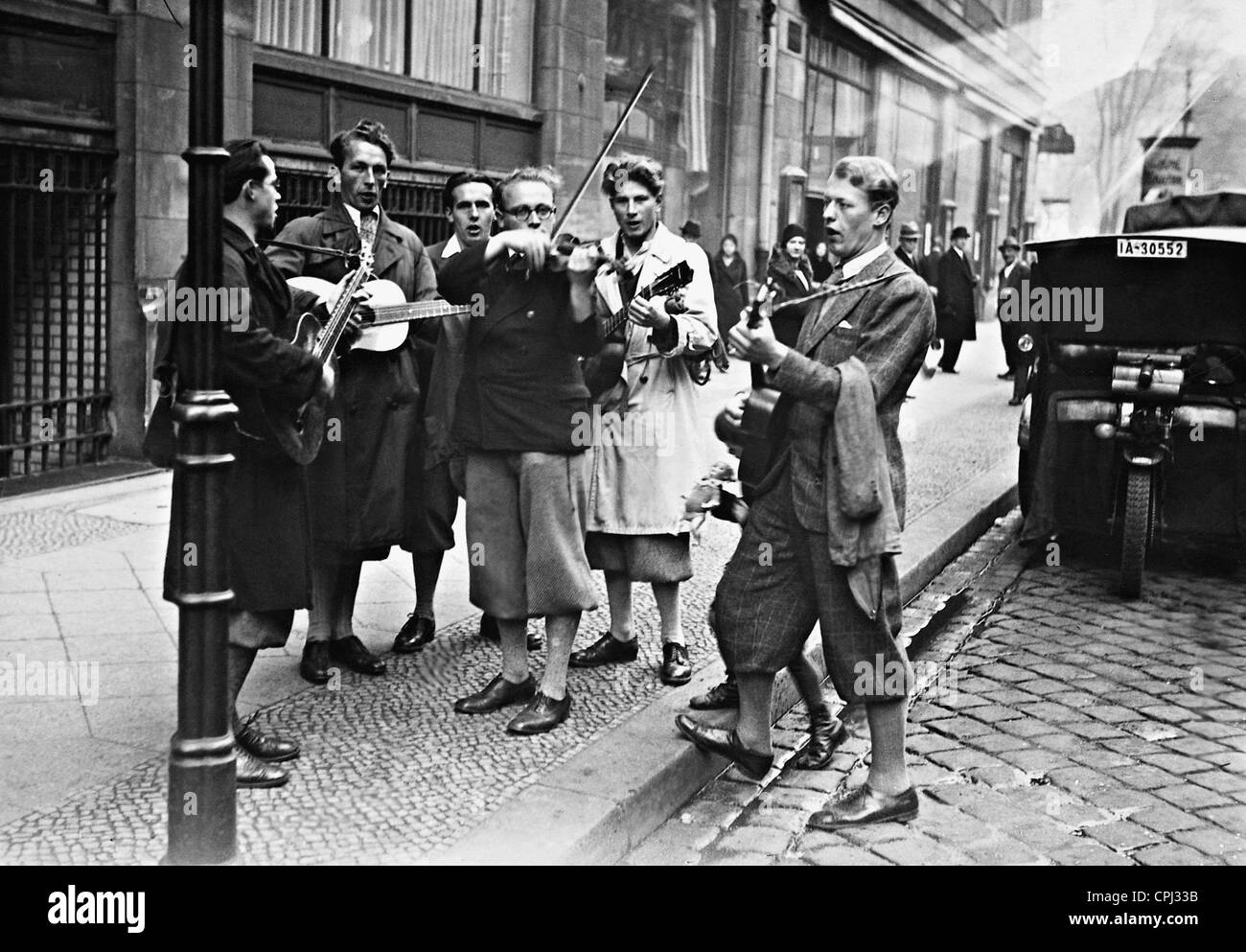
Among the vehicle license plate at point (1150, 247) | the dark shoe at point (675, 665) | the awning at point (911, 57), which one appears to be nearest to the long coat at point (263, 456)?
the dark shoe at point (675, 665)

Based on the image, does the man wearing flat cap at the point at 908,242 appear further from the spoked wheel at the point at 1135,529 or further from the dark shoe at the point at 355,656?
the dark shoe at the point at 355,656

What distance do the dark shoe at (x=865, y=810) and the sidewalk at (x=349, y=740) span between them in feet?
1.63

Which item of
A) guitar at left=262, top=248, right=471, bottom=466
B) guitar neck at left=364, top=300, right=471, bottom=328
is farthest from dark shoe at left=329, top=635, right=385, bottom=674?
guitar neck at left=364, top=300, right=471, bottom=328

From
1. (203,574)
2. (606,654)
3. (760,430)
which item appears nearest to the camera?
(203,574)

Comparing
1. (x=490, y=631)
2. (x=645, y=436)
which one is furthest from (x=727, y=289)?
(x=645, y=436)

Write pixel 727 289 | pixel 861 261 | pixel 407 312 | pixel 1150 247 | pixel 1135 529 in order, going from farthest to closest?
pixel 727 289 → pixel 1150 247 → pixel 1135 529 → pixel 407 312 → pixel 861 261

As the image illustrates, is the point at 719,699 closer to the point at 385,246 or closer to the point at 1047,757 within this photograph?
the point at 1047,757

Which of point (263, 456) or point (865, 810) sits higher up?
point (263, 456)

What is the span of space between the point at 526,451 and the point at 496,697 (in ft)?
2.90

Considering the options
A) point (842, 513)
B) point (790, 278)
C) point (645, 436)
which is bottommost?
point (842, 513)

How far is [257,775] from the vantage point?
4.35 meters

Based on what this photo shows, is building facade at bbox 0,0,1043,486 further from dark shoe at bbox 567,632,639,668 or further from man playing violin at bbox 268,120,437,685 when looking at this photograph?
dark shoe at bbox 567,632,639,668
